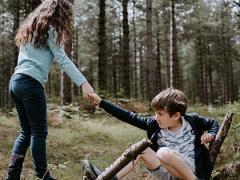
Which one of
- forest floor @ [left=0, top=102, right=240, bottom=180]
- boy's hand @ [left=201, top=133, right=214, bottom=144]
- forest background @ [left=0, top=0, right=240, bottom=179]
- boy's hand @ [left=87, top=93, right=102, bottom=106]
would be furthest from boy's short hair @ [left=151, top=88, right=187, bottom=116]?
forest background @ [left=0, top=0, right=240, bottom=179]

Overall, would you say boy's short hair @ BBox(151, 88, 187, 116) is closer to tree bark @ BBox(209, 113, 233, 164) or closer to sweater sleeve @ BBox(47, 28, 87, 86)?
tree bark @ BBox(209, 113, 233, 164)

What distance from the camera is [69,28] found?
195 inches

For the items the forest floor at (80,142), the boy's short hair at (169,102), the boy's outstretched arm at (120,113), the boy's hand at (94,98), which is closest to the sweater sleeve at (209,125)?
the boy's short hair at (169,102)

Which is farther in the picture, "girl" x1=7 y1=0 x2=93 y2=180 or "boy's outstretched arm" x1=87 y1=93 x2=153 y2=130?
"girl" x1=7 y1=0 x2=93 y2=180

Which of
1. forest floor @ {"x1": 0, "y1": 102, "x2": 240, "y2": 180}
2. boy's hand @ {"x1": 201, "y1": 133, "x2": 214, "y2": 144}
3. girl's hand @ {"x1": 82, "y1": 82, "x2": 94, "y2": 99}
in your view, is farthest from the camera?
forest floor @ {"x1": 0, "y1": 102, "x2": 240, "y2": 180}

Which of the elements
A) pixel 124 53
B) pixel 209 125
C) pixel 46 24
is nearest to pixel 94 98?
pixel 46 24

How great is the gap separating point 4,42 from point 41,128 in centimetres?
3602

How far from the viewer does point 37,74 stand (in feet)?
15.4

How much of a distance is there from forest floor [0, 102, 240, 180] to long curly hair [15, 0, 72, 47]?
1409 millimetres

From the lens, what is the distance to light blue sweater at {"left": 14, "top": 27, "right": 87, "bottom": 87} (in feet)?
15.5

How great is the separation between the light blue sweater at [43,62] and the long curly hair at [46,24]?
6 cm

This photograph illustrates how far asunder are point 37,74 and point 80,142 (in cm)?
443

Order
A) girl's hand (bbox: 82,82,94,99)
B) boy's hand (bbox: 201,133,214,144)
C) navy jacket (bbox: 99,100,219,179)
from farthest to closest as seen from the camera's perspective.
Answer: girl's hand (bbox: 82,82,94,99), navy jacket (bbox: 99,100,219,179), boy's hand (bbox: 201,133,214,144)

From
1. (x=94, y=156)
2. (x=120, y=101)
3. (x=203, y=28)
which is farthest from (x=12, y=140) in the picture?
(x=203, y=28)
